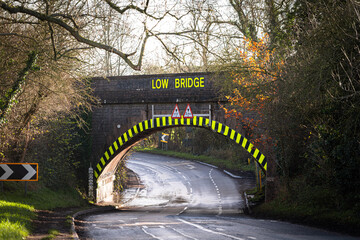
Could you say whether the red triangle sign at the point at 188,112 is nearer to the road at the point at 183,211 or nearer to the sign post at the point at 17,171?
the road at the point at 183,211

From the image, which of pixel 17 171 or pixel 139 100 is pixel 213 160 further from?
A: pixel 17 171

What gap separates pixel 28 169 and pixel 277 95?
7930 mm

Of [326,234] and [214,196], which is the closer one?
[326,234]

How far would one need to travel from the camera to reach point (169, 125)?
21.8 meters

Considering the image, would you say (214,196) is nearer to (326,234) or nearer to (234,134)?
(234,134)

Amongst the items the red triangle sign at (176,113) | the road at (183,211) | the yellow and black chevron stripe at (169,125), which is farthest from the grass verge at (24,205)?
the red triangle sign at (176,113)

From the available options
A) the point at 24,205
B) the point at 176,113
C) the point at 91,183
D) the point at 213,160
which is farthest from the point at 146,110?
the point at 213,160

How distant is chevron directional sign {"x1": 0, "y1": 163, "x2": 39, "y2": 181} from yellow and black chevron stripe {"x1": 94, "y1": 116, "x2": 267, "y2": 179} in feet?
36.7

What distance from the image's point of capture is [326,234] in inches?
458

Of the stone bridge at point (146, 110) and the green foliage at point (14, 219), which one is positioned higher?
the stone bridge at point (146, 110)

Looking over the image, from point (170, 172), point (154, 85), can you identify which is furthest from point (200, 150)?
point (154, 85)

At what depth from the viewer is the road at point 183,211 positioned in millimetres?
11766

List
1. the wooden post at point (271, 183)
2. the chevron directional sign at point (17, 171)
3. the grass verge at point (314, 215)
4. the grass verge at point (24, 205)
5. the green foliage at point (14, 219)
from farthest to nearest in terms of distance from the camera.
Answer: the wooden post at point (271, 183) < the grass verge at point (314, 215) < the chevron directional sign at point (17, 171) < the grass verge at point (24, 205) < the green foliage at point (14, 219)

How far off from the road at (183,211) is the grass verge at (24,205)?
1.67 metres
